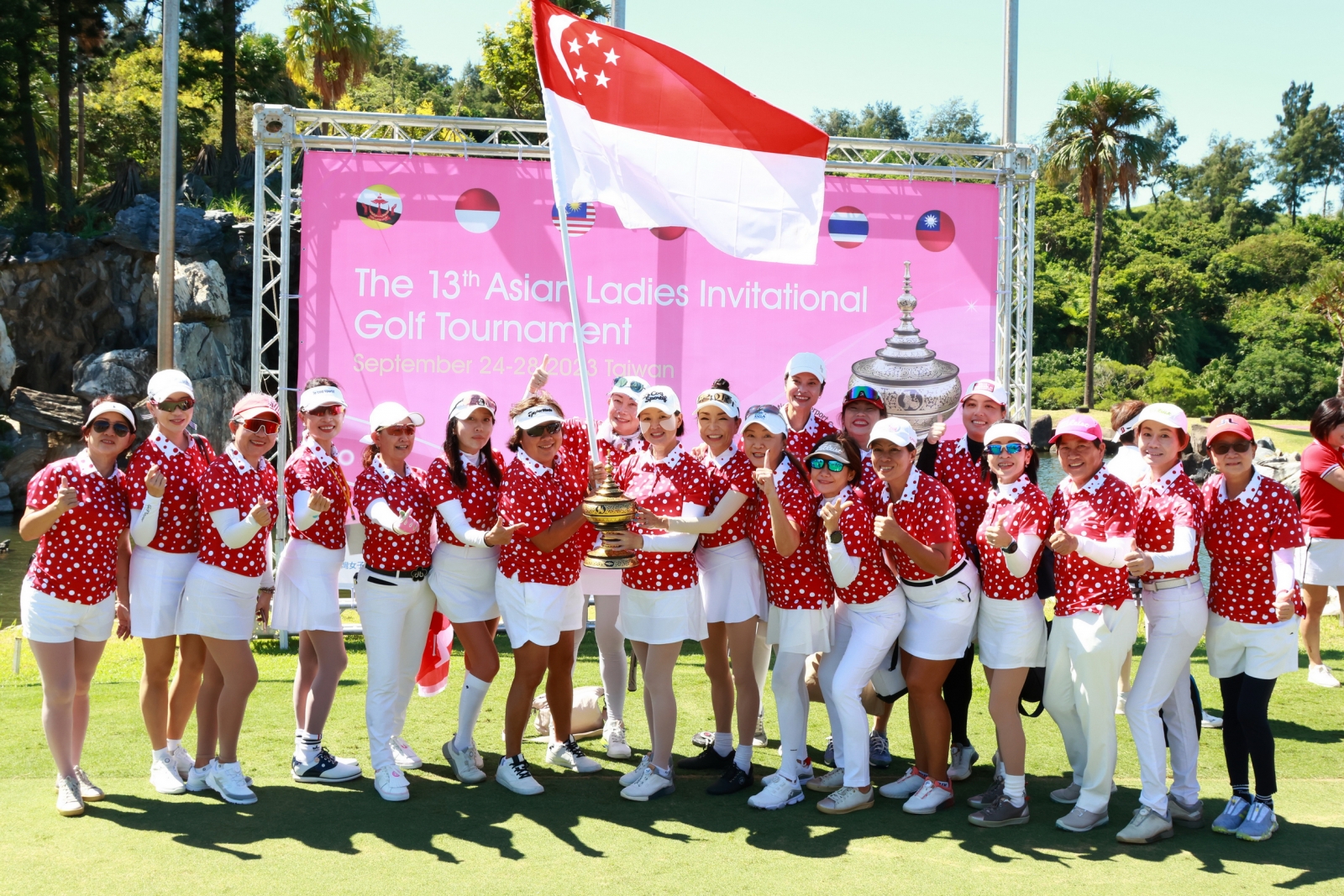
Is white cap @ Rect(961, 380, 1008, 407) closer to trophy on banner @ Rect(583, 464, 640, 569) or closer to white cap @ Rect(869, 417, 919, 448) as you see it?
white cap @ Rect(869, 417, 919, 448)

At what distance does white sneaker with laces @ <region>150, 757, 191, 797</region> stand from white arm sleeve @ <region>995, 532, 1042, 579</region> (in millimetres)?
3592

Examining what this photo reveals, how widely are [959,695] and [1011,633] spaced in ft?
3.01

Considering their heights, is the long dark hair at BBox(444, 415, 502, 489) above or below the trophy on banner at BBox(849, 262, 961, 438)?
below

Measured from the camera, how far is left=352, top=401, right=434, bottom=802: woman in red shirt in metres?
4.79

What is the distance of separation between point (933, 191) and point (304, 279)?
4841mm

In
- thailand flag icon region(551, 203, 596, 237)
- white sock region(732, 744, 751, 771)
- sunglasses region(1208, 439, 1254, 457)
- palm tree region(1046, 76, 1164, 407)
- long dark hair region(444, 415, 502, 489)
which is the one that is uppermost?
palm tree region(1046, 76, 1164, 407)

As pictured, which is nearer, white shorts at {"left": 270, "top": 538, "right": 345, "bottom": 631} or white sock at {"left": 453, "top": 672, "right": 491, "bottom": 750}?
white shorts at {"left": 270, "top": 538, "right": 345, "bottom": 631}

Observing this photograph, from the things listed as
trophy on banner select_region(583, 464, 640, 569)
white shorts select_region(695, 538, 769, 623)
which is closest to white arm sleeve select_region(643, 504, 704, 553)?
trophy on banner select_region(583, 464, 640, 569)

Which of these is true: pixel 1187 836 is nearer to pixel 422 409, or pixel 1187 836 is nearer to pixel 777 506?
pixel 777 506

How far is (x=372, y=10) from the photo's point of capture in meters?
28.2

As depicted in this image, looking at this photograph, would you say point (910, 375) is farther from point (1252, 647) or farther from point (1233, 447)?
point (1252, 647)

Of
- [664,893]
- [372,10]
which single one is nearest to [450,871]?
[664,893]

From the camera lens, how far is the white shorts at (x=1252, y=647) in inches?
173

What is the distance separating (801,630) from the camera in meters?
4.75
